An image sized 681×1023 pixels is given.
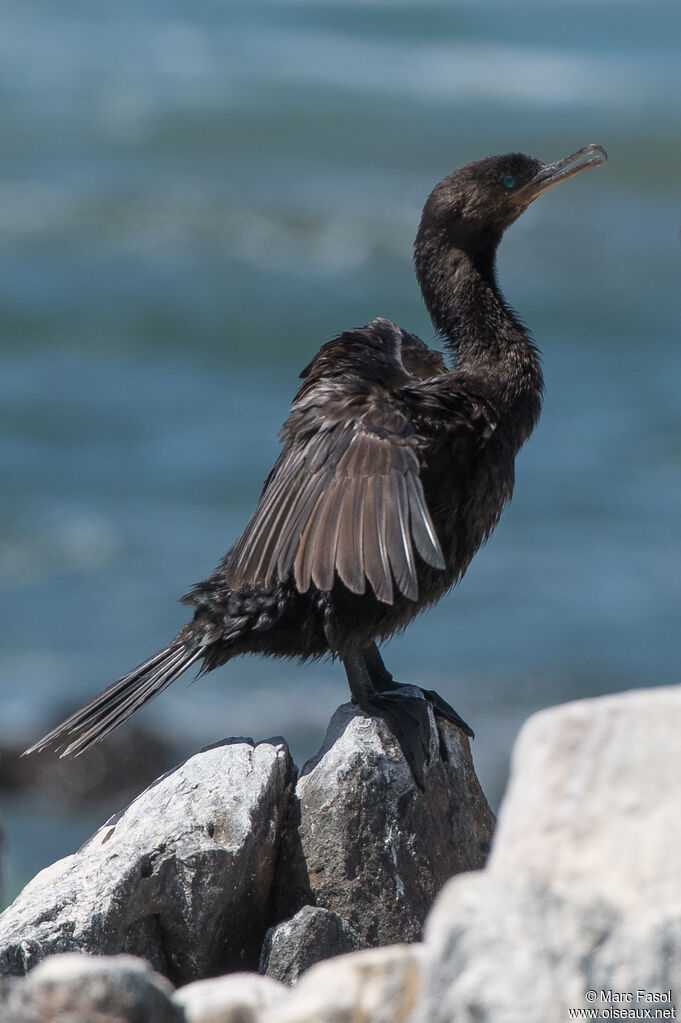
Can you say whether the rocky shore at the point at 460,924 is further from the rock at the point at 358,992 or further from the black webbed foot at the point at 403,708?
the black webbed foot at the point at 403,708

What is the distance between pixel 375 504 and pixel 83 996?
7.08 feet

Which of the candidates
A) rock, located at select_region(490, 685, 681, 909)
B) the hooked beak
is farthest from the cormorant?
rock, located at select_region(490, 685, 681, 909)

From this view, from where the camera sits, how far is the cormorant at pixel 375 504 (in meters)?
4.57

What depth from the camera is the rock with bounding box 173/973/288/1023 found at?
2.92m

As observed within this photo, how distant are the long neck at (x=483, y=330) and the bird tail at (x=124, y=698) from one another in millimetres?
1338

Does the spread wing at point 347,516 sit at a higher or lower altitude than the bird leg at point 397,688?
higher

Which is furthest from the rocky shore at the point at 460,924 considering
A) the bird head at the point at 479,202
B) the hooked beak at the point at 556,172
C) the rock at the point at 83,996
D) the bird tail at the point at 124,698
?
the hooked beak at the point at 556,172

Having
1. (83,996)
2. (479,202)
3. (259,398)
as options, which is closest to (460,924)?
(83,996)

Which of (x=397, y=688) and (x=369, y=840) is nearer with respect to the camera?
(x=369, y=840)

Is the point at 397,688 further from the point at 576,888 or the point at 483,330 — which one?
the point at 576,888

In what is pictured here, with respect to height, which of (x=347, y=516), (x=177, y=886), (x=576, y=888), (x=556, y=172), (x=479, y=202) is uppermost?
(x=556, y=172)

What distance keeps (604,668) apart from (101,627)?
4.17 metres

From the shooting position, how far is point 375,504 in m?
4.61

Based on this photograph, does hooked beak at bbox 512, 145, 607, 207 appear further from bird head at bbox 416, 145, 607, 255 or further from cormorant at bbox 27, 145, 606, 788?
cormorant at bbox 27, 145, 606, 788
